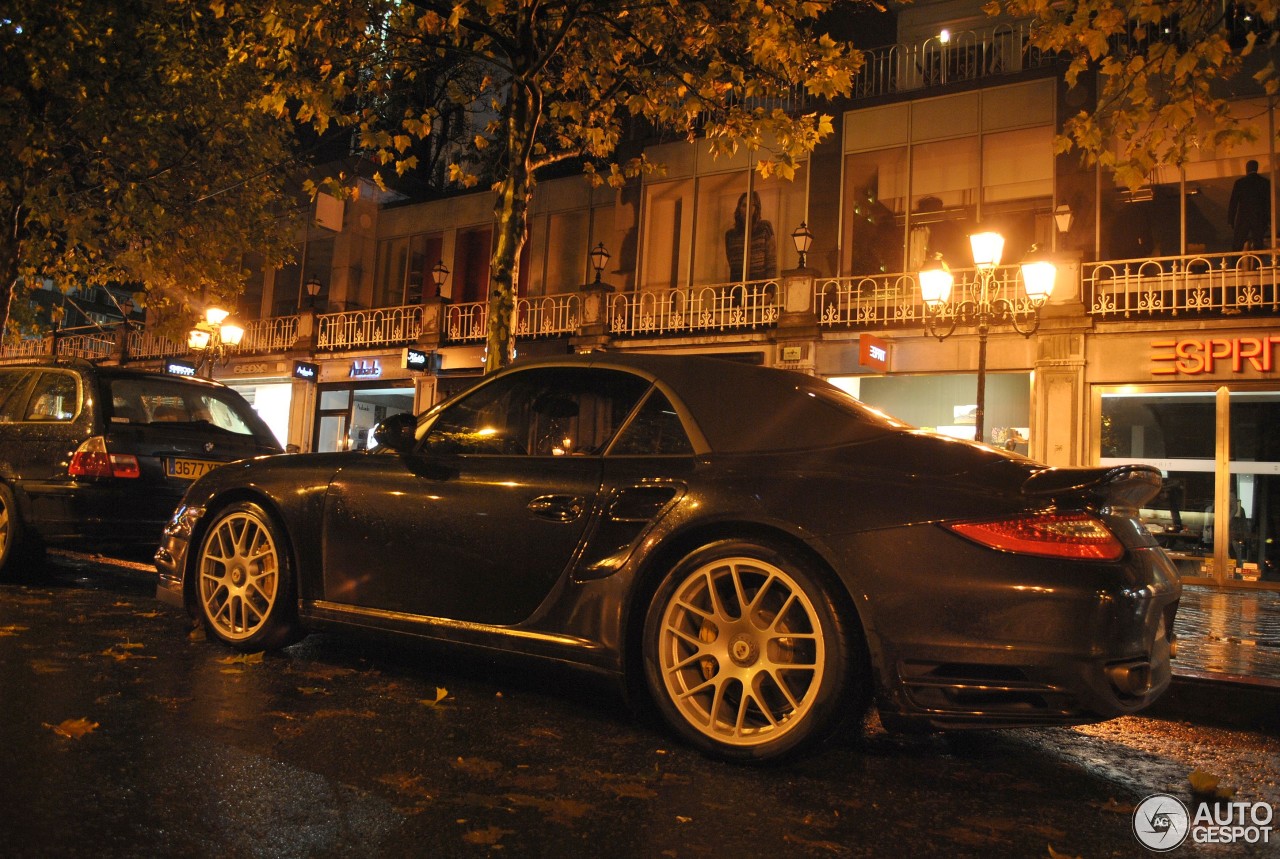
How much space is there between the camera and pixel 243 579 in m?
4.42

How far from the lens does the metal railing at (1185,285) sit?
13.0m

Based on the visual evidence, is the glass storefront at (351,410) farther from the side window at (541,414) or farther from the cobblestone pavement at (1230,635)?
the side window at (541,414)

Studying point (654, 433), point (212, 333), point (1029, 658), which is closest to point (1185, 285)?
point (654, 433)

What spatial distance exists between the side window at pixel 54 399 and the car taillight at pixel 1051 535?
659 cm

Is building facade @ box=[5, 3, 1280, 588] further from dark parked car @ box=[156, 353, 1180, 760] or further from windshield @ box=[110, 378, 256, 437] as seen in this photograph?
dark parked car @ box=[156, 353, 1180, 760]

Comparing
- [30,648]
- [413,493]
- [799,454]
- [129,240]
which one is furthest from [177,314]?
[799,454]

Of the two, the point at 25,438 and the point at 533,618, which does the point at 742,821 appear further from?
the point at 25,438

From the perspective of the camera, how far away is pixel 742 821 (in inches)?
97.8

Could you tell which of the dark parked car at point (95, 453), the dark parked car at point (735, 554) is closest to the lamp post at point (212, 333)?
the dark parked car at point (95, 453)

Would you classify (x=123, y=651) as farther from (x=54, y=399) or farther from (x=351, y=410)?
(x=351, y=410)

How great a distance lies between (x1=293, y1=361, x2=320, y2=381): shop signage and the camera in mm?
22969

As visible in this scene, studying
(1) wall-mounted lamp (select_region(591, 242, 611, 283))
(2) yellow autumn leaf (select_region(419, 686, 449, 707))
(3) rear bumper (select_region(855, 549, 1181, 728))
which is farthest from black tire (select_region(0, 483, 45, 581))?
(1) wall-mounted lamp (select_region(591, 242, 611, 283))

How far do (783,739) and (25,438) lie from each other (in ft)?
21.1

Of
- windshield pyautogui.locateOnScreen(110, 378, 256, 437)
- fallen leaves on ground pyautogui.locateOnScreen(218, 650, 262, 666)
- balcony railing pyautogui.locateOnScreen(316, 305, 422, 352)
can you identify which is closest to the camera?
fallen leaves on ground pyautogui.locateOnScreen(218, 650, 262, 666)
